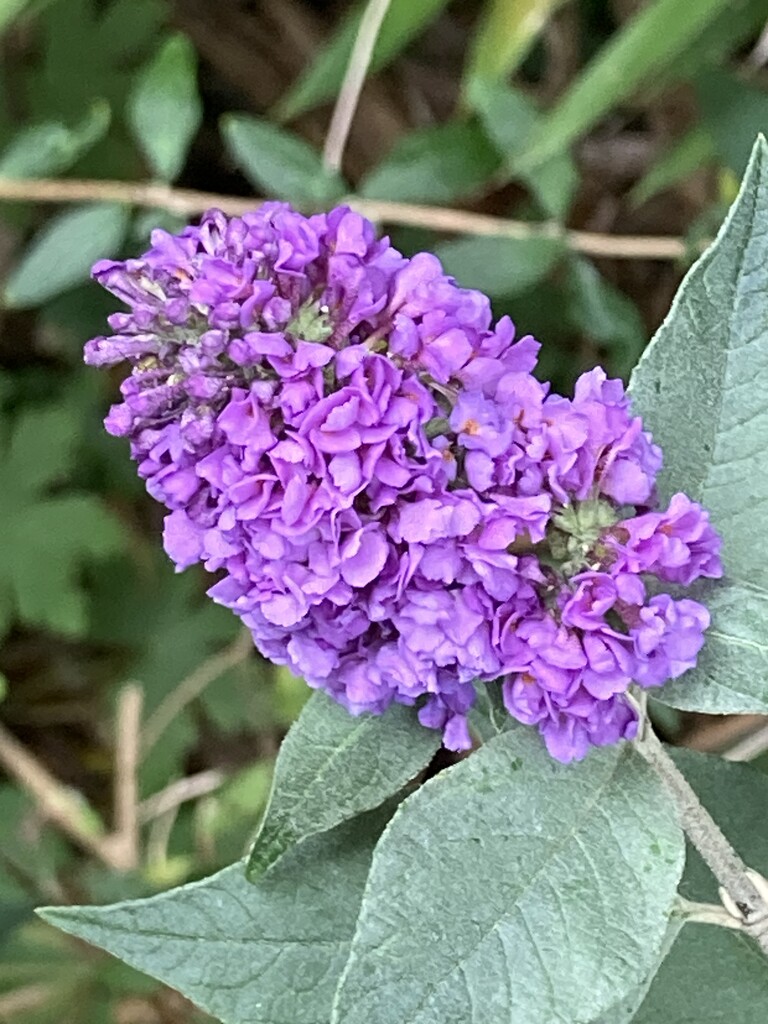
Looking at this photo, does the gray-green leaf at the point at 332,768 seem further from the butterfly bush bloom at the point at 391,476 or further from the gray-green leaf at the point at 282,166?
the gray-green leaf at the point at 282,166

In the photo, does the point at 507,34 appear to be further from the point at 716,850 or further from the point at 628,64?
the point at 716,850

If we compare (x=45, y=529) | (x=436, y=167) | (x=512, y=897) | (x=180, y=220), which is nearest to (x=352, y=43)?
(x=436, y=167)

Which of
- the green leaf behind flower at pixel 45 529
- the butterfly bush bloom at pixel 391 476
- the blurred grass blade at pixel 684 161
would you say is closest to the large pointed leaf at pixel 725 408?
the butterfly bush bloom at pixel 391 476

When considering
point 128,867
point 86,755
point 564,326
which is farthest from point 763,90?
point 86,755

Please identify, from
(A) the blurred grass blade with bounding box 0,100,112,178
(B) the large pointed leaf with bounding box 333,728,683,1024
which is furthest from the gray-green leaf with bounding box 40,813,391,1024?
(A) the blurred grass blade with bounding box 0,100,112,178

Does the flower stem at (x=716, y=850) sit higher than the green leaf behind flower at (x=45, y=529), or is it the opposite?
the green leaf behind flower at (x=45, y=529)

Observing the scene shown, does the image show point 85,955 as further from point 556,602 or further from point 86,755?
point 556,602
